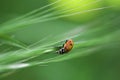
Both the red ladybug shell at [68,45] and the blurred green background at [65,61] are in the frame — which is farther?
the blurred green background at [65,61]

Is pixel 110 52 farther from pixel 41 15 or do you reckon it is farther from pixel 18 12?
pixel 41 15

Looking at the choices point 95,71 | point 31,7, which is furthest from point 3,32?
point 95,71

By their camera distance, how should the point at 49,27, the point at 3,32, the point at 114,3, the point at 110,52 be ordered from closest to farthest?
the point at 3,32, the point at 114,3, the point at 49,27, the point at 110,52

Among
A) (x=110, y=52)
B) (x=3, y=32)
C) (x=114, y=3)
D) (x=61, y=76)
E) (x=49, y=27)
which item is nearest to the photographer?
(x=3, y=32)

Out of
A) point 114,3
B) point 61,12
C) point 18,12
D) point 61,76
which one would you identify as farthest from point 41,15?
point 61,76

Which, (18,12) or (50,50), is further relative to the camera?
(18,12)

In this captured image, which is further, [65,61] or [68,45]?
[65,61]

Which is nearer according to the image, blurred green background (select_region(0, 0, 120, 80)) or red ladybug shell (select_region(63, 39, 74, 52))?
red ladybug shell (select_region(63, 39, 74, 52))

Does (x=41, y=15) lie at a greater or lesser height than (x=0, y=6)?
lesser

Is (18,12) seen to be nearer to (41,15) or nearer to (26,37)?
(26,37)
